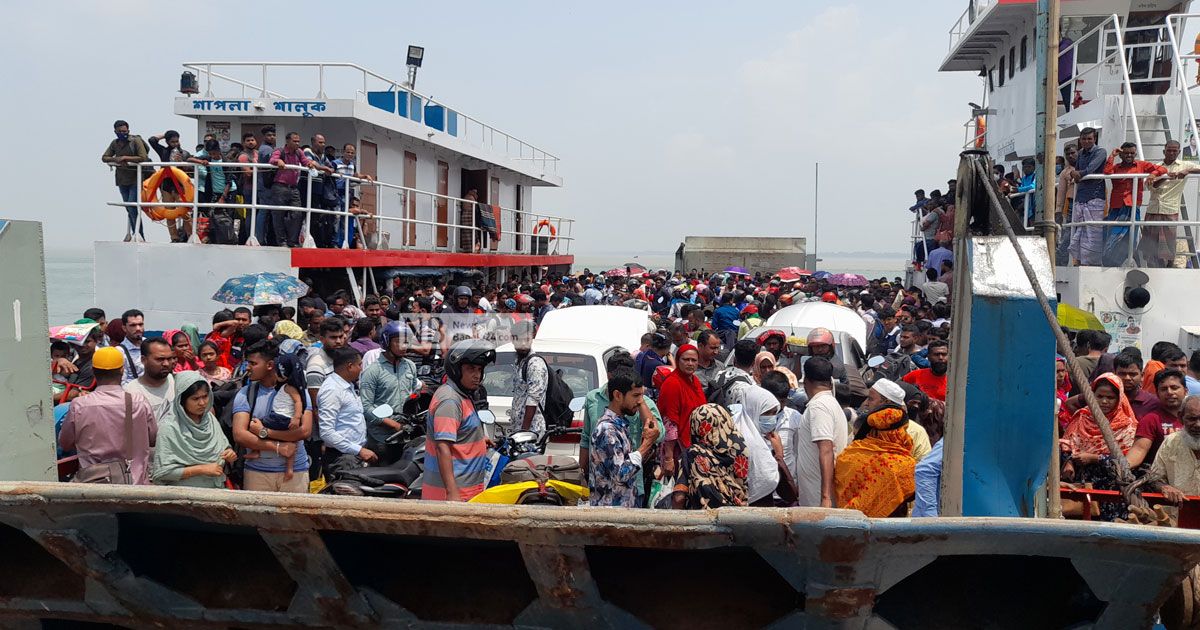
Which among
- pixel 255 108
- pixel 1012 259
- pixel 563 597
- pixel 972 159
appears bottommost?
pixel 563 597

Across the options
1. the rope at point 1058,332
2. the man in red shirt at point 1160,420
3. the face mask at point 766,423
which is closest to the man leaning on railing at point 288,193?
the face mask at point 766,423

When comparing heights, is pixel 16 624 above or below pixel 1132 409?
below

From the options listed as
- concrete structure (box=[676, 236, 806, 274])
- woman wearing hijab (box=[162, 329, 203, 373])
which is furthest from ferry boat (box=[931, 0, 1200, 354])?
concrete structure (box=[676, 236, 806, 274])

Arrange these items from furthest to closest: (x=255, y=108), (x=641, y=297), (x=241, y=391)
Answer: (x=641, y=297), (x=255, y=108), (x=241, y=391)

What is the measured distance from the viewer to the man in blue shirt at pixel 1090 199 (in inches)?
443

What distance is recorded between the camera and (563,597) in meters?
3.00

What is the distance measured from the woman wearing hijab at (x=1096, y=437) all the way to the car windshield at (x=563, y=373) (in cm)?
372

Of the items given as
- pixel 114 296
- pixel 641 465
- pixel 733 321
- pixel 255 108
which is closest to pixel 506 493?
pixel 641 465

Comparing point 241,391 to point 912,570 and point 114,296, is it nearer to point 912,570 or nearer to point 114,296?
point 912,570

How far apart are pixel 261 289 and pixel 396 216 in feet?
24.3

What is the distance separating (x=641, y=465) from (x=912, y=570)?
274 centimetres

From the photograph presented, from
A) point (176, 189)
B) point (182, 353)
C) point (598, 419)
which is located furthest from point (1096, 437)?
point (176, 189)

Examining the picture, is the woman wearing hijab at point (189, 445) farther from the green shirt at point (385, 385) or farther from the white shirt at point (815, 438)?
the white shirt at point (815, 438)

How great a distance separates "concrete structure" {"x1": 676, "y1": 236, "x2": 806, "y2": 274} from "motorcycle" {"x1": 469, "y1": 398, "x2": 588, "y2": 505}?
108 feet
